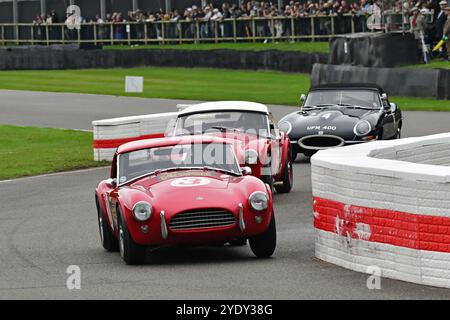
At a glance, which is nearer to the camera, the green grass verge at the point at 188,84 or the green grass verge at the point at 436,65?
the green grass verge at the point at 436,65

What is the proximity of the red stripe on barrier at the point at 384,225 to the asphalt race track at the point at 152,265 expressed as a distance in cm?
33

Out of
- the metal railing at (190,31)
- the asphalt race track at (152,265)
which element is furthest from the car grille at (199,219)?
the metal railing at (190,31)

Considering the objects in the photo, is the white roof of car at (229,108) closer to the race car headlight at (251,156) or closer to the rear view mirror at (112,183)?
the race car headlight at (251,156)

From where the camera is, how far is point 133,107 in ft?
119

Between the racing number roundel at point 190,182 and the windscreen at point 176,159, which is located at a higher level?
the windscreen at point 176,159

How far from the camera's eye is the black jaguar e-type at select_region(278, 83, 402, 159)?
70.5ft

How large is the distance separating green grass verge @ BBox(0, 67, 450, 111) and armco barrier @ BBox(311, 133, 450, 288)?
20.8 meters

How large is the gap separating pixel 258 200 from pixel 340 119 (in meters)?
10.5

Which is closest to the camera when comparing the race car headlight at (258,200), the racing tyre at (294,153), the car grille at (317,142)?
the race car headlight at (258,200)

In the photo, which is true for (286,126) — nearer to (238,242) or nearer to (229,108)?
(229,108)

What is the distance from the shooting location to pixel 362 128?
70.8 ft

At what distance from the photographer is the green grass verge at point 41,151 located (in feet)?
74.1

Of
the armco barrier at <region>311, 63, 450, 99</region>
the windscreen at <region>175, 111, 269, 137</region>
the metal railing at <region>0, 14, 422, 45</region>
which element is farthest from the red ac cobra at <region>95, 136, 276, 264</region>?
the metal railing at <region>0, 14, 422, 45</region>

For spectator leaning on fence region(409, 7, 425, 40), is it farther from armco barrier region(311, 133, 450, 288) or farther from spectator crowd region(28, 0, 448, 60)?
armco barrier region(311, 133, 450, 288)
